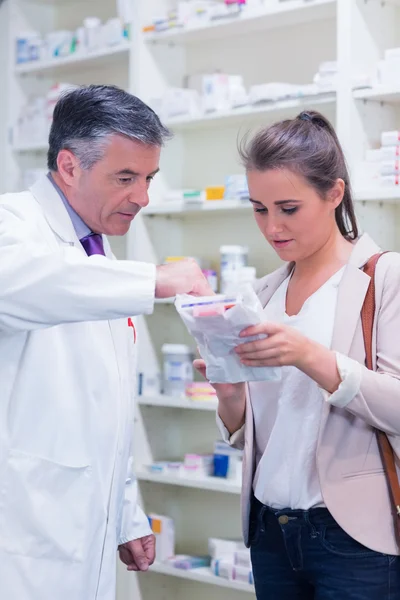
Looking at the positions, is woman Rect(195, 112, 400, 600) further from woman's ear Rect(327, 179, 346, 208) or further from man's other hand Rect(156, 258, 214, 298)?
man's other hand Rect(156, 258, 214, 298)

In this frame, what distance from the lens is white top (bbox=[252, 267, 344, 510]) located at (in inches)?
74.8

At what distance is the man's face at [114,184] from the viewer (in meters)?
2.09

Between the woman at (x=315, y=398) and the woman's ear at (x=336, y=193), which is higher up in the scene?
the woman's ear at (x=336, y=193)

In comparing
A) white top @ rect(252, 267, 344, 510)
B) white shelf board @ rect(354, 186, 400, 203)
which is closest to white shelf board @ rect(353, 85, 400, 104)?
white shelf board @ rect(354, 186, 400, 203)

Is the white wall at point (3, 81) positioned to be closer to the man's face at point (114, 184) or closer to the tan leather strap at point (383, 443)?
the man's face at point (114, 184)

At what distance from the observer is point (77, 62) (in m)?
A: 4.25

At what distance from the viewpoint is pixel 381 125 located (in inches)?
131

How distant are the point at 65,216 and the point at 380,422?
0.83 metres

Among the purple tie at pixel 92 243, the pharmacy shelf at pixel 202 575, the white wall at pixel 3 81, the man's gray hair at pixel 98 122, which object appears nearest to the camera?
the man's gray hair at pixel 98 122

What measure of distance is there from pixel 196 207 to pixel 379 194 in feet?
2.73

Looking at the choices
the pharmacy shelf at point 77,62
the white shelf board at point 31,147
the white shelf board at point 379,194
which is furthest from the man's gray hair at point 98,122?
the white shelf board at point 31,147

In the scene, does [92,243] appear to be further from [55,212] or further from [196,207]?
[196,207]

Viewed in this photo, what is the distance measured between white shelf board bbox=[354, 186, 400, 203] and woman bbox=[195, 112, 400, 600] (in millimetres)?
1005

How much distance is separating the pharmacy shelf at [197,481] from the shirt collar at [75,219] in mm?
1575
